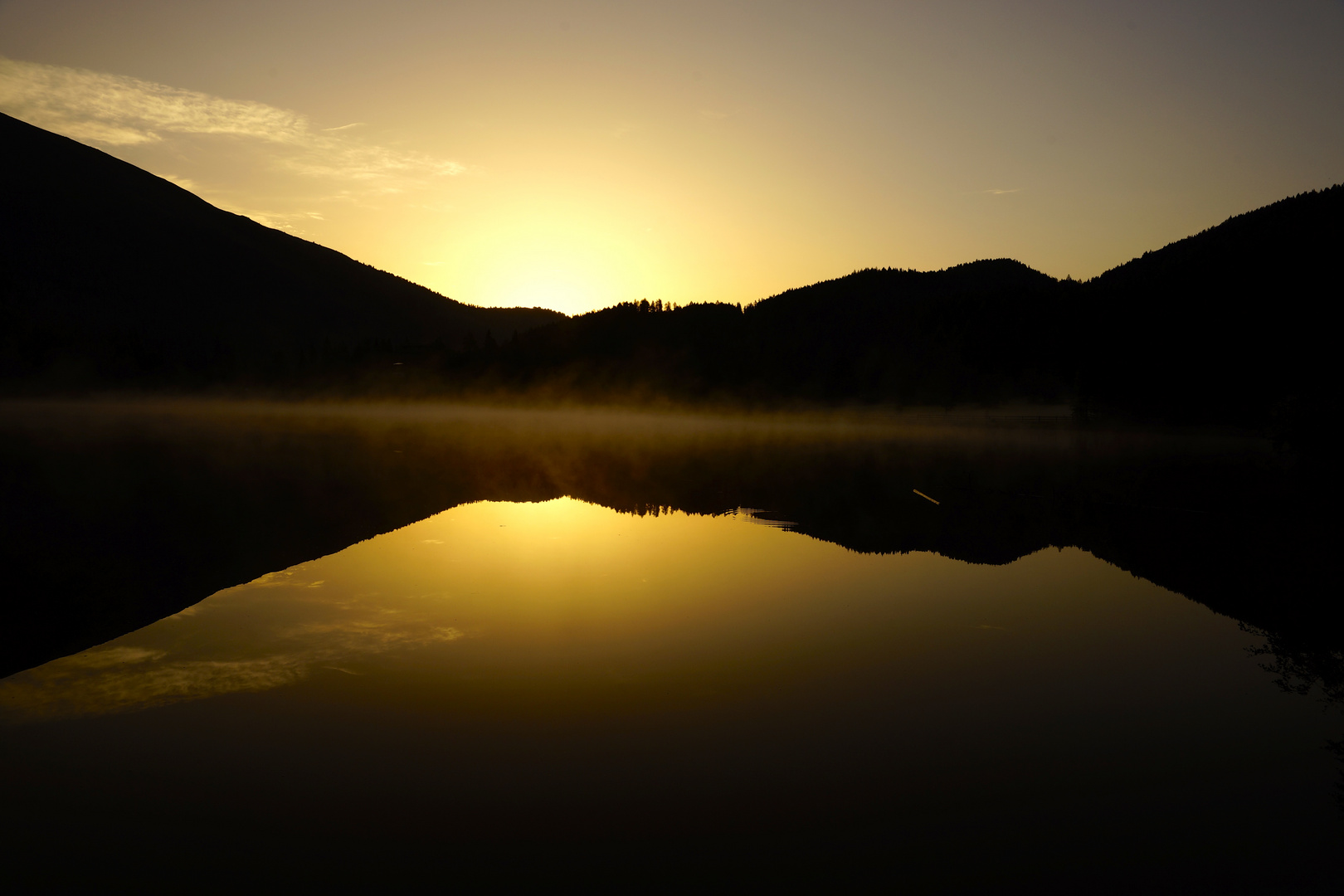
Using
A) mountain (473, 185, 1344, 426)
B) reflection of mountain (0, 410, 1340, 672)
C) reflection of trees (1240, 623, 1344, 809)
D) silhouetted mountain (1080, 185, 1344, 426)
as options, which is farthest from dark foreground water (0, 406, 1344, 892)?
silhouetted mountain (1080, 185, 1344, 426)

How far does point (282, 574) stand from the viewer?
47.8 ft

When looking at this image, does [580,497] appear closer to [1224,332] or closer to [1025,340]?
[1224,332]

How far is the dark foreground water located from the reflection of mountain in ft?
0.64

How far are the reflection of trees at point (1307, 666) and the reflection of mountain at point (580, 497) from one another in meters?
0.93

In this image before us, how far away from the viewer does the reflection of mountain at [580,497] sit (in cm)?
1397

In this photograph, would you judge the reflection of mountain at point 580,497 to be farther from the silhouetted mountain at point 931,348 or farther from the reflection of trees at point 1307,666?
the silhouetted mountain at point 931,348

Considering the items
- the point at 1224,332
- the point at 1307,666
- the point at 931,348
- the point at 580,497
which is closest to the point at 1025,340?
the point at 931,348

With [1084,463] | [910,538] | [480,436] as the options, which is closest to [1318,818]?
[910,538]

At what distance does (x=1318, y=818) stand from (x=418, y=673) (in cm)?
907

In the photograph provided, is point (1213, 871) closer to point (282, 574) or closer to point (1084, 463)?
point (282, 574)

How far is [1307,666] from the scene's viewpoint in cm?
1066

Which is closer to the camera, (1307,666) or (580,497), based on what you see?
(1307,666)

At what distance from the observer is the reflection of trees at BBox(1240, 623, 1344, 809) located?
958cm

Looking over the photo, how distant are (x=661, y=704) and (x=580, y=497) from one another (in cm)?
1856
